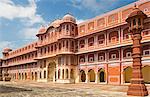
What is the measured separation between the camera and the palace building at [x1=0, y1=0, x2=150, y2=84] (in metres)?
32.4

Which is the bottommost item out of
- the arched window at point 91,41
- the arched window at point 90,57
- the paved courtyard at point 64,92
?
the paved courtyard at point 64,92

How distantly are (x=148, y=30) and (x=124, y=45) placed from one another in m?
3.87

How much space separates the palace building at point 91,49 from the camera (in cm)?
3244

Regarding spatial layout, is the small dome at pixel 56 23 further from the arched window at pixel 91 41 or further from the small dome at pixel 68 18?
the arched window at pixel 91 41

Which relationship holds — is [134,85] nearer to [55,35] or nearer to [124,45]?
[124,45]

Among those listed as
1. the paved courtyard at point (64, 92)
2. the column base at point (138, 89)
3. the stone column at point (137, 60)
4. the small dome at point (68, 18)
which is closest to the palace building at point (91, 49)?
the small dome at point (68, 18)

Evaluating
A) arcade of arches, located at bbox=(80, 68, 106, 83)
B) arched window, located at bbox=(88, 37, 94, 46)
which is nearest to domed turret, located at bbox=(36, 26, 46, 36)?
arcade of arches, located at bbox=(80, 68, 106, 83)

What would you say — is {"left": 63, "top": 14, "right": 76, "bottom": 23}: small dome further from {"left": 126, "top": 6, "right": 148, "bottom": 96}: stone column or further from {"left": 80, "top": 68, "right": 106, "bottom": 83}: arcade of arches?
{"left": 126, "top": 6, "right": 148, "bottom": 96}: stone column

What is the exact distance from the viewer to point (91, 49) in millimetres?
38469

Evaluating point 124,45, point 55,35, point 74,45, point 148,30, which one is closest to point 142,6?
point 148,30

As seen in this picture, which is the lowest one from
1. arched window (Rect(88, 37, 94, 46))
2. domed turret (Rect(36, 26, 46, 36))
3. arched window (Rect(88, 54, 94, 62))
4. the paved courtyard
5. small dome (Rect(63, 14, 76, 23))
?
the paved courtyard

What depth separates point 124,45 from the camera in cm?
3178

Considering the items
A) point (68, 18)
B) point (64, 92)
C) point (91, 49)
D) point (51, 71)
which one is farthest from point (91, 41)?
point (64, 92)

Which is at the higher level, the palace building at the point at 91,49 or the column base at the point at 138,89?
the palace building at the point at 91,49
